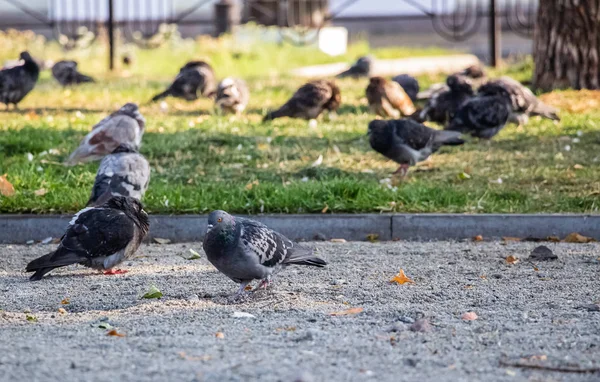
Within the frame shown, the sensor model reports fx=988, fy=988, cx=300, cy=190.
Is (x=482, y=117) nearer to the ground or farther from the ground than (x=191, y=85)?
nearer to the ground

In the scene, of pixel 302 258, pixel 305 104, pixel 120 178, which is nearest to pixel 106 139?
pixel 120 178

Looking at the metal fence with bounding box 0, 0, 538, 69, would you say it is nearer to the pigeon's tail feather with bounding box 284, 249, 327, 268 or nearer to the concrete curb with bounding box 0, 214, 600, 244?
the concrete curb with bounding box 0, 214, 600, 244

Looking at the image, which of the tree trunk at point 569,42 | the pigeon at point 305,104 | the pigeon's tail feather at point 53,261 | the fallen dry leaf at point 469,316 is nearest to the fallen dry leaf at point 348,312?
the fallen dry leaf at point 469,316

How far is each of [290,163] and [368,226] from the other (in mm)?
1940

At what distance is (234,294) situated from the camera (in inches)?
224

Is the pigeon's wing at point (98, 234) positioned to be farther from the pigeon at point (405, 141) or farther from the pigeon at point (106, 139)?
the pigeon at point (405, 141)

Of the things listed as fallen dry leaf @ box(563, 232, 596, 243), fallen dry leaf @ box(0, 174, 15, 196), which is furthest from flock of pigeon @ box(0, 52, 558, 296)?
fallen dry leaf @ box(563, 232, 596, 243)

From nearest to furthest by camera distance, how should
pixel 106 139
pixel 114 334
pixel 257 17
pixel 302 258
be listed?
pixel 114 334 < pixel 302 258 < pixel 106 139 < pixel 257 17

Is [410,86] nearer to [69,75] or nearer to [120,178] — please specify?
[69,75]

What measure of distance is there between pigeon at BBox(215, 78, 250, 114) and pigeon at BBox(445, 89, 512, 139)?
2.68 meters

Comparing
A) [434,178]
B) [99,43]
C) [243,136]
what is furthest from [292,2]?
[434,178]

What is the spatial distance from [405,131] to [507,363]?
189 inches

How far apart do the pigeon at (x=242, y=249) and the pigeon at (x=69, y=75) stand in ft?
30.5

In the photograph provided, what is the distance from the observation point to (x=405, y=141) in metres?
8.77
